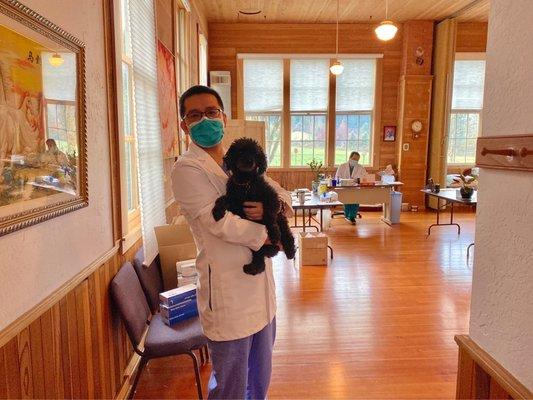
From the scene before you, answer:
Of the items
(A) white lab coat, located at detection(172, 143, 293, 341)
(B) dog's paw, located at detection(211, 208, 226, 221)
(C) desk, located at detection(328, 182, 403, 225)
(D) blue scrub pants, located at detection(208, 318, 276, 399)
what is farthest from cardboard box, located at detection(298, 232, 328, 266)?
(B) dog's paw, located at detection(211, 208, 226, 221)

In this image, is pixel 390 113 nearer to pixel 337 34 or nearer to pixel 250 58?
pixel 337 34

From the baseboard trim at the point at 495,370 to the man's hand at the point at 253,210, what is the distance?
0.80 m

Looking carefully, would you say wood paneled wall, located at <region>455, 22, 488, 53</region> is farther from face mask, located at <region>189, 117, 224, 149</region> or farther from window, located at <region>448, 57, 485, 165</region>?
face mask, located at <region>189, 117, 224, 149</region>

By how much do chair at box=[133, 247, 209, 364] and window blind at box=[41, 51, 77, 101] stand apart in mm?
1187

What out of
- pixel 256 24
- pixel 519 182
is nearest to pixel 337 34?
pixel 256 24

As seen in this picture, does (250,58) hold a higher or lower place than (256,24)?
lower

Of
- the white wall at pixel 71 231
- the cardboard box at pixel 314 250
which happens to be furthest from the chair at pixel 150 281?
the cardboard box at pixel 314 250

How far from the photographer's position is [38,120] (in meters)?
1.32

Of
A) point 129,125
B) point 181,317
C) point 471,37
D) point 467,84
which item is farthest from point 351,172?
point 181,317

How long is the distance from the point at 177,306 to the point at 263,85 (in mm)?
6673

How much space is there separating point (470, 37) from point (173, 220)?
754 cm

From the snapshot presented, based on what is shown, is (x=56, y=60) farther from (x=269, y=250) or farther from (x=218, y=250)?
(x=269, y=250)

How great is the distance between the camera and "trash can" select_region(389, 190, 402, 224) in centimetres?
696

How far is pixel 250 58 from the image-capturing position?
8.07 m
